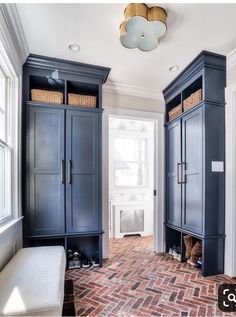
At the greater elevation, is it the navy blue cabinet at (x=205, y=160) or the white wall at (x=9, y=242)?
the navy blue cabinet at (x=205, y=160)

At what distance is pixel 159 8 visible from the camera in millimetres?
1777

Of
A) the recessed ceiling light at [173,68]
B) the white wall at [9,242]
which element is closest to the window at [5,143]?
the white wall at [9,242]

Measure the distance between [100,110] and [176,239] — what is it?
7.97 ft

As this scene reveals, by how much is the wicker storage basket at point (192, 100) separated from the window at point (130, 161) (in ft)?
5.95

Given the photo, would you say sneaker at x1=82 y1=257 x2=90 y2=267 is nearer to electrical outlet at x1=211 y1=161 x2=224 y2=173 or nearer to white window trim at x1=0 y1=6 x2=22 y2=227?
white window trim at x1=0 y1=6 x2=22 y2=227

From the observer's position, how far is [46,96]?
107 inches

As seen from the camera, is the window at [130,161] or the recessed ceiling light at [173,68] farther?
the window at [130,161]

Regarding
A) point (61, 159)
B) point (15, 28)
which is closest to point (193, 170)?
point (61, 159)

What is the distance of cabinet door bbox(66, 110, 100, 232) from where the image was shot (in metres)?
2.73

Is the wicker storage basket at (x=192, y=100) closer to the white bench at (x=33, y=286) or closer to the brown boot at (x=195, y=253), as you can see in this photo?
the brown boot at (x=195, y=253)

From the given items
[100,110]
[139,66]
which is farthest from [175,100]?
[100,110]

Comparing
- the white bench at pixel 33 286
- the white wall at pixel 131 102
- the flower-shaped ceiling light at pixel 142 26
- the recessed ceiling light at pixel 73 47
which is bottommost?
the white bench at pixel 33 286

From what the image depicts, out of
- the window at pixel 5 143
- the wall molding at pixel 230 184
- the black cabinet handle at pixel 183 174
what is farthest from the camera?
the black cabinet handle at pixel 183 174

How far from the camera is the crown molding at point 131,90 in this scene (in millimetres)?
3270
